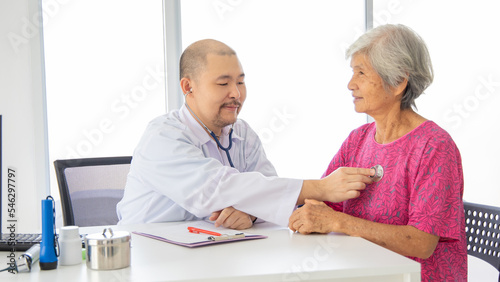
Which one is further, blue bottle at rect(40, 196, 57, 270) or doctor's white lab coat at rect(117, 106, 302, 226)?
doctor's white lab coat at rect(117, 106, 302, 226)

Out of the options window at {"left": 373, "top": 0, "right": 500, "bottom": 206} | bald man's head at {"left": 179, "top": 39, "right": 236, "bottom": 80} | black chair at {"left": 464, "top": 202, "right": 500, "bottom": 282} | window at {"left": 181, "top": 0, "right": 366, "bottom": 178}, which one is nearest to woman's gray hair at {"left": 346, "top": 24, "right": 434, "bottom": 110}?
black chair at {"left": 464, "top": 202, "right": 500, "bottom": 282}

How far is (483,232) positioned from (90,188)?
1487 millimetres

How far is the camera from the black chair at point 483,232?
1565 mm

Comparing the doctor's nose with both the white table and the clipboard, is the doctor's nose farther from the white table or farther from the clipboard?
the white table

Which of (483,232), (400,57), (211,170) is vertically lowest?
(483,232)

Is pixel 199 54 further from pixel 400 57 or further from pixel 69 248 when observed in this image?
pixel 69 248

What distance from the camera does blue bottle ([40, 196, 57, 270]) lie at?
3.70 ft

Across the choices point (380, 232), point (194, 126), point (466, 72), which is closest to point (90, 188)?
point (194, 126)

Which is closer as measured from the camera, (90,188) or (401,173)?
(401,173)

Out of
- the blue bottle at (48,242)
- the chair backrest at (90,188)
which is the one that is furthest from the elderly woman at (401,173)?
the chair backrest at (90,188)

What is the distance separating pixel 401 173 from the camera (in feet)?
5.23

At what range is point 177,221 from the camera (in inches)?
69.5

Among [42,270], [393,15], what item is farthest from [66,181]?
[393,15]

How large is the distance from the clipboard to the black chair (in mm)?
724
